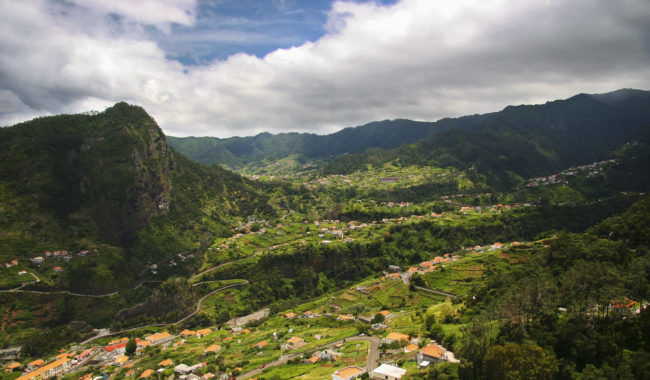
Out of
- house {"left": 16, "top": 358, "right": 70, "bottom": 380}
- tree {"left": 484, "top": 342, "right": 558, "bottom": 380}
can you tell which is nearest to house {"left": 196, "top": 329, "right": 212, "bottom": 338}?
house {"left": 16, "top": 358, "right": 70, "bottom": 380}

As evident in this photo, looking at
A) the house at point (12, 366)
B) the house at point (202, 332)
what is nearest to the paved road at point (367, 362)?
the house at point (202, 332)

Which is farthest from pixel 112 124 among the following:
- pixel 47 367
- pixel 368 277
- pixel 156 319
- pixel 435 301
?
pixel 435 301

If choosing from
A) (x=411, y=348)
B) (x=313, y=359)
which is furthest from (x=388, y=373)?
(x=313, y=359)

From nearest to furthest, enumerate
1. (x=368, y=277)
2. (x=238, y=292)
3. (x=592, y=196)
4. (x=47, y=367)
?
(x=47, y=367), (x=238, y=292), (x=368, y=277), (x=592, y=196)

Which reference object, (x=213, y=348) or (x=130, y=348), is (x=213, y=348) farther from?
(x=130, y=348)

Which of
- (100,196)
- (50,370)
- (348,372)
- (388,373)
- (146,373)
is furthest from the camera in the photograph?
(100,196)

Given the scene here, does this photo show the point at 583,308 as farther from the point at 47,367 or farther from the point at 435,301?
the point at 47,367
